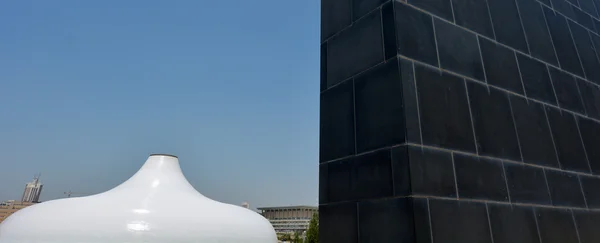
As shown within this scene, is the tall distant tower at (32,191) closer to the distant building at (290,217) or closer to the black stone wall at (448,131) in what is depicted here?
the distant building at (290,217)

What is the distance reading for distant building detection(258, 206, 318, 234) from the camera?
128500mm

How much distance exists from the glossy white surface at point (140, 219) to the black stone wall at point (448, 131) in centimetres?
→ 133

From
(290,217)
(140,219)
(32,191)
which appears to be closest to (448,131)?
(140,219)

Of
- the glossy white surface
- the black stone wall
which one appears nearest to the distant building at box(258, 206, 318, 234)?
the glossy white surface

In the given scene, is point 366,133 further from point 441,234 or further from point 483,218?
point 483,218

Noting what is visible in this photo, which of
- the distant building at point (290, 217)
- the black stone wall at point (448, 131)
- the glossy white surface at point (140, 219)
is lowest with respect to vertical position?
the glossy white surface at point (140, 219)

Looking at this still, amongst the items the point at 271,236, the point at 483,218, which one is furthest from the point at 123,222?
the point at 483,218

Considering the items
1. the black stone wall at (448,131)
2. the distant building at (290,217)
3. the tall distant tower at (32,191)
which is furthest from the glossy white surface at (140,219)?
the tall distant tower at (32,191)

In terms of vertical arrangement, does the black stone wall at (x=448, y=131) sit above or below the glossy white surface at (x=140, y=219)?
above

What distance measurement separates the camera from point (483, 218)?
305 cm

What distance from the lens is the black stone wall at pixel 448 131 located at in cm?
293

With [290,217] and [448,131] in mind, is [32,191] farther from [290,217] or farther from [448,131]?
[448,131]

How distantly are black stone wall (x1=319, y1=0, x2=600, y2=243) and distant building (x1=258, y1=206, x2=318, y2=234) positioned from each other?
411ft

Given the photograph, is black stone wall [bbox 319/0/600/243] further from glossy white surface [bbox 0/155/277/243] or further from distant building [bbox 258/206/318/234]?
distant building [bbox 258/206/318/234]
